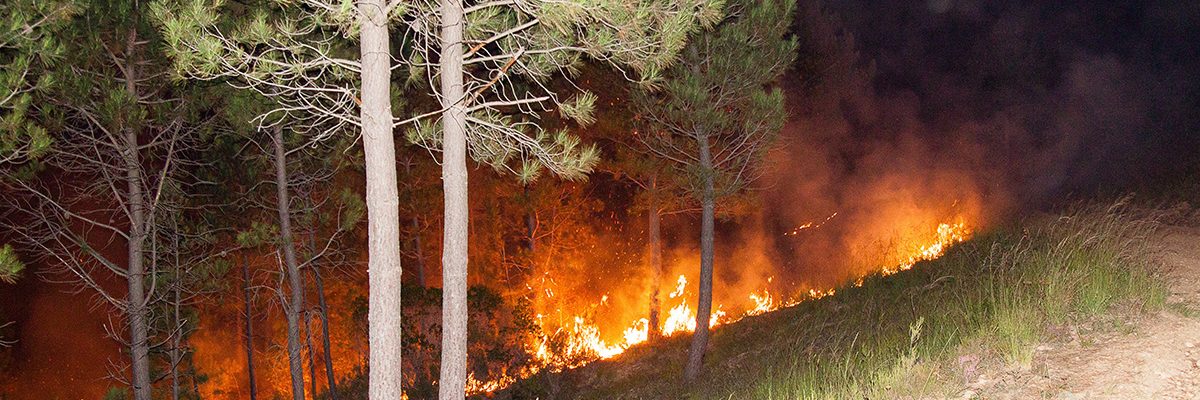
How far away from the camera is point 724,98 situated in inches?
467

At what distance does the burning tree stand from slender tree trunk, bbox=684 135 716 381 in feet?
0.05

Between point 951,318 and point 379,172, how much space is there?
5.63 meters

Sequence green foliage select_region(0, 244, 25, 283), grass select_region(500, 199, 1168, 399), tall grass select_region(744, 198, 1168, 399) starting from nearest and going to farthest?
tall grass select_region(744, 198, 1168, 399) < grass select_region(500, 199, 1168, 399) < green foliage select_region(0, 244, 25, 283)

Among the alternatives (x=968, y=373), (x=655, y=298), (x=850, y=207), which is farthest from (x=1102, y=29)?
(x=968, y=373)

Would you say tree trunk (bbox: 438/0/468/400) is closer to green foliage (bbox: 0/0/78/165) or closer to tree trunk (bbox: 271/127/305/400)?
green foliage (bbox: 0/0/78/165)

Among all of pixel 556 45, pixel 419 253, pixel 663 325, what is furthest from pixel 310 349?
pixel 556 45

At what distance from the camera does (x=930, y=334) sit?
282 inches

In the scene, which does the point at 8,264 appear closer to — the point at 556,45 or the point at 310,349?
the point at 556,45

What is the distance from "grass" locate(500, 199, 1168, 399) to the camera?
20.1 ft

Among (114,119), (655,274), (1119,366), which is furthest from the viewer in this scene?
(655,274)

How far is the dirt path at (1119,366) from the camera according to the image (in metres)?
5.24

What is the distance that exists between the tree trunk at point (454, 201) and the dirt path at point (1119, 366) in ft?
14.3

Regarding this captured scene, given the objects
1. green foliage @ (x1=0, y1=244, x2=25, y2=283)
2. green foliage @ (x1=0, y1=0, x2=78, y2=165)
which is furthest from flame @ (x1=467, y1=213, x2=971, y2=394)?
green foliage @ (x1=0, y1=0, x2=78, y2=165)

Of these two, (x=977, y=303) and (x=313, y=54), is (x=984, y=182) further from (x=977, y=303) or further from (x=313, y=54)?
(x=313, y=54)
